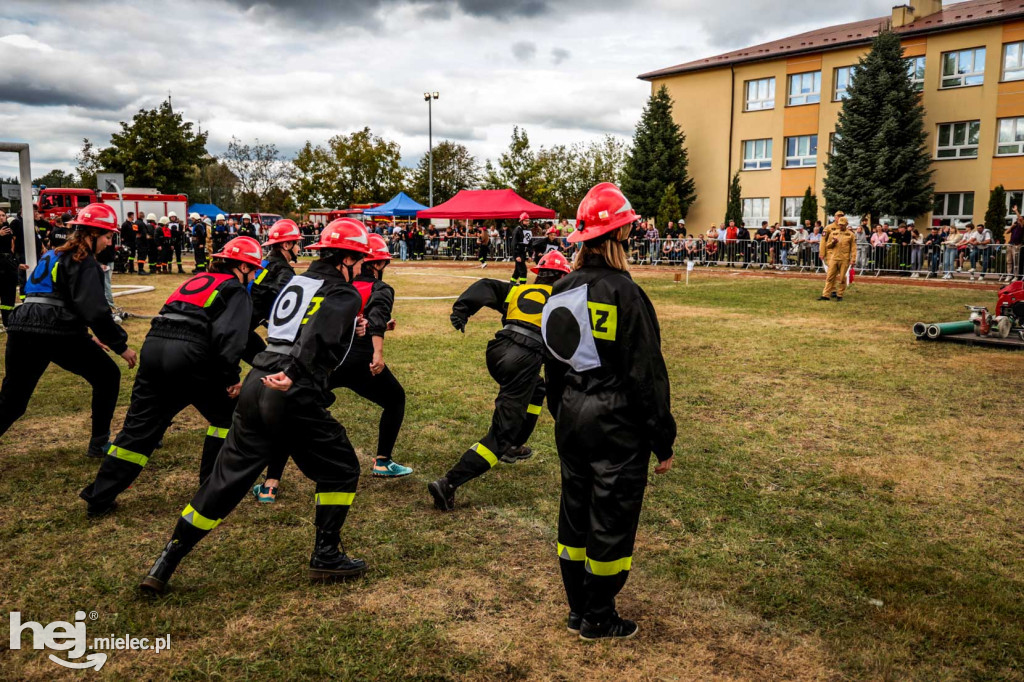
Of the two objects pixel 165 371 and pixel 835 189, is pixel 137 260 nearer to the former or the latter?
pixel 165 371

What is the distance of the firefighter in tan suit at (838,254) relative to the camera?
57.5 ft

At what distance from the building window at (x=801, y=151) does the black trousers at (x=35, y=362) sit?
3892 cm

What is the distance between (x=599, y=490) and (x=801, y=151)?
40459mm

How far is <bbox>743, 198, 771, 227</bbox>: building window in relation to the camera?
135 ft

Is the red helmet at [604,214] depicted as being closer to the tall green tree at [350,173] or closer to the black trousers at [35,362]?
Answer: the black trousers at [35,362]

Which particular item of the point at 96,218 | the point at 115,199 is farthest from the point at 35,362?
the point at 115,199

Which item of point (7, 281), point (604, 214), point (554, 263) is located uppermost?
point (604, 214)

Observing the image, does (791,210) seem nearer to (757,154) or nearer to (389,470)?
(757,154)

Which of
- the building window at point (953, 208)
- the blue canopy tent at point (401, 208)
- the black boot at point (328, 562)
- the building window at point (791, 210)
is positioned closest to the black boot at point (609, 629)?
the black boot at point (328, 562)

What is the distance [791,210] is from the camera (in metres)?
40.2

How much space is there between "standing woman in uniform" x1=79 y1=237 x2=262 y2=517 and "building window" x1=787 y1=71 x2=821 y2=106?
39.8m

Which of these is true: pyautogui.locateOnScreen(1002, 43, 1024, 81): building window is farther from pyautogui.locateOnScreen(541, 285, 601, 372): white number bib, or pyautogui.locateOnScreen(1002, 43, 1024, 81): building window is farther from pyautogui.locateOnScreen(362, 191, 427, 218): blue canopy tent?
pyautogui.locateOnScreen(541, 285, 601, 372): white number bib

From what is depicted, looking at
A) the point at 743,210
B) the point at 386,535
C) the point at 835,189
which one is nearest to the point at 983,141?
the point at 835,189

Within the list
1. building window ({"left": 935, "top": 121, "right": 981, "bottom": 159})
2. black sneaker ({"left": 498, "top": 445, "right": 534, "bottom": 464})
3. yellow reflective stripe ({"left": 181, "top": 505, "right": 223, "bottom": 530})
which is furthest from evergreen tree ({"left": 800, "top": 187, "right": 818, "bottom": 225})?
yellow reflective stripe ({"left": 181, "top": 505, "right": 223, "bottom": 530})
